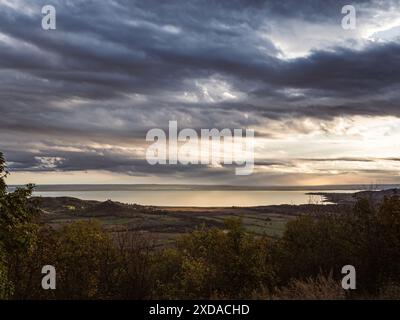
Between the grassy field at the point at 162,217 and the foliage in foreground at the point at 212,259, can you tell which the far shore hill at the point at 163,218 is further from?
the foliage in foreground at the point at 212,259

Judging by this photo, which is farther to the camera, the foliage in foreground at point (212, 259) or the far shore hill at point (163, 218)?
the far shore hill at point (163, 218)

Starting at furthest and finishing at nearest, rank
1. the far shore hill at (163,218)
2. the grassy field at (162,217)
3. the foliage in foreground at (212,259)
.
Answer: the grassy field at (162,217), the far shore hill at (163,218), the foliage in foreground at (212,259)

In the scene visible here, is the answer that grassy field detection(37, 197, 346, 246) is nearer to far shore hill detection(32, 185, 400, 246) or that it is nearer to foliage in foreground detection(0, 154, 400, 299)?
far shore hill detection(32, 185, 400, 246)

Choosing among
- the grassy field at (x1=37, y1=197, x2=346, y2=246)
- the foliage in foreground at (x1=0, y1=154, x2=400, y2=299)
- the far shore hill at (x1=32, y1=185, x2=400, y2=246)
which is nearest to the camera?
the foliage in foreground at (x1=0, y1=154, x2=400, y2=299)

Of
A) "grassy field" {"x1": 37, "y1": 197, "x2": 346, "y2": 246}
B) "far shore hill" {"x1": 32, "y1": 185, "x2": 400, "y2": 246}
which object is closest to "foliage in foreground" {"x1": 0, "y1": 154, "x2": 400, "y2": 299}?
"far shore hill" {"x1": 32, "y1": 185, "x2": 400, "y2": 246}

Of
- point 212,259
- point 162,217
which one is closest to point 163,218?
point 162,217

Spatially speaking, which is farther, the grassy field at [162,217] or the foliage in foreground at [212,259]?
the grassy field at [162,217]

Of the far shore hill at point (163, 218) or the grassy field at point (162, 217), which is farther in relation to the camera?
the grassy field at point (162, 217)

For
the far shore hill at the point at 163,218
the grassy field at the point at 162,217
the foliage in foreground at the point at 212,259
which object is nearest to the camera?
the foliage in foreground at the point at 212,259

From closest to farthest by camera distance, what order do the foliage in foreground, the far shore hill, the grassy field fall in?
the foliage in foreground → the far shore hill → the grassy field

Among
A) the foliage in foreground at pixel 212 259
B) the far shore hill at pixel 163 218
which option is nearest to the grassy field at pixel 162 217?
the far shore hill at pixel 163 218

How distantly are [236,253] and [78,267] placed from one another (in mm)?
19205

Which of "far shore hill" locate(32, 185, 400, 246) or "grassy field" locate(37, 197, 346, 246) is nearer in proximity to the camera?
"far shore hill" locate(32, 185, 400, 246)

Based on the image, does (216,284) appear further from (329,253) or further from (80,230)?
(80,230)
